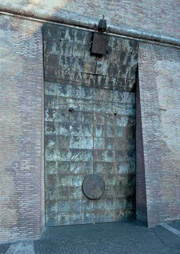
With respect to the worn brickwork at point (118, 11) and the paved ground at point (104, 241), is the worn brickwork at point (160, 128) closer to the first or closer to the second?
the paved ground at point (104, 241)

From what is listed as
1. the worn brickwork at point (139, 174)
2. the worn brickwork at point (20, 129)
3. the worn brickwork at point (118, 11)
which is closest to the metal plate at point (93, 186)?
the worn brickwork at point (139, 174)

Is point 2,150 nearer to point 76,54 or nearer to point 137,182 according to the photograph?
point 76,54

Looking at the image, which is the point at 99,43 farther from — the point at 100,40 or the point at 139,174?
the point at 139,174

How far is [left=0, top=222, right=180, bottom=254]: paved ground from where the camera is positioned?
503 cm

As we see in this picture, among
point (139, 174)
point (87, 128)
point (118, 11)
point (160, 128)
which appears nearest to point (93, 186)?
point (139, 174)

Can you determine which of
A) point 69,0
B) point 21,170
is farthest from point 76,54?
point 21,170

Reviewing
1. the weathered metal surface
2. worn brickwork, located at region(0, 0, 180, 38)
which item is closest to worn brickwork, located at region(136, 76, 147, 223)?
the weathered metal surface

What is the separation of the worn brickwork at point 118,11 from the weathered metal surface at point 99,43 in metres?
0.49

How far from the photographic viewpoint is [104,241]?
18.2 ft

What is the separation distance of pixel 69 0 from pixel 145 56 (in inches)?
114

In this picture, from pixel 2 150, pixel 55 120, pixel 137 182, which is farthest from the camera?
pixel 137 182

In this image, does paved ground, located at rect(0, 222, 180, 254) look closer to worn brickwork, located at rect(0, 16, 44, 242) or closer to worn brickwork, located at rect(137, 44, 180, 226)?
worn brickwork, located at rect(0, 16, 44, 242)

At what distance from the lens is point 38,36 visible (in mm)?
6469

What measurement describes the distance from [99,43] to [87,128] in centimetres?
256
